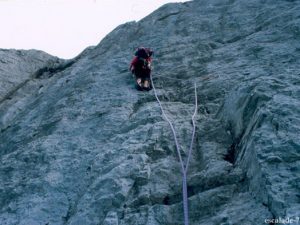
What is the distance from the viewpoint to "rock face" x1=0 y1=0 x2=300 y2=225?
4617 mm

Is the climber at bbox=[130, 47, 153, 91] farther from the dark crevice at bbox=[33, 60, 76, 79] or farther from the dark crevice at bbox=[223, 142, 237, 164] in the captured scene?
the dark crevice at bbox=[33, 60, 76, 79]

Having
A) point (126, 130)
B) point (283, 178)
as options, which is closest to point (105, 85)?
point (126, 130)

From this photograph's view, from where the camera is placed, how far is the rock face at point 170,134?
4.62 meters

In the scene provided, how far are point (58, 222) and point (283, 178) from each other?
2.92m

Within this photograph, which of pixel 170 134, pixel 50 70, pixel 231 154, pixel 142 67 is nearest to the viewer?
pixel 231 154

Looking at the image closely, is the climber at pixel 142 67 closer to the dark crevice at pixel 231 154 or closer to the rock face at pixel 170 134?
the rock face at pixel 170 134

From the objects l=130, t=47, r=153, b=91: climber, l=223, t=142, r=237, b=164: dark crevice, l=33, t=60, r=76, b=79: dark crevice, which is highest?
l=33, t=60, r=76, b=79: dark crevice

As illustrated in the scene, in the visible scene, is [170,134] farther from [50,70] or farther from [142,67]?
[50,70]

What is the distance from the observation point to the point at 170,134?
A: 6547mm

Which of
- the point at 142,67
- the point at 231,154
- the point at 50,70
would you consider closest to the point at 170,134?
the point at 231,154

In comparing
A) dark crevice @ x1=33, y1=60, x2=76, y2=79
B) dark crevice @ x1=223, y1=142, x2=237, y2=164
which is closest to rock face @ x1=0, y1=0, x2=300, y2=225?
dark crevice @ x1=223, y1=142, x2=237, y2=164

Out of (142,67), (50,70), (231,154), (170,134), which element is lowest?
(231,154)

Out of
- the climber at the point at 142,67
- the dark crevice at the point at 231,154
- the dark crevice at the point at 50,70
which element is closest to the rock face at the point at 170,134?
the dark crevice at the point at 231,154

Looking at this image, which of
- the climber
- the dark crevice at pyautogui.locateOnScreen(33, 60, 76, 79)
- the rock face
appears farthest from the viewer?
the dark crevice at pyautogui.locateOnScreen(33, 60, 76, 79)
